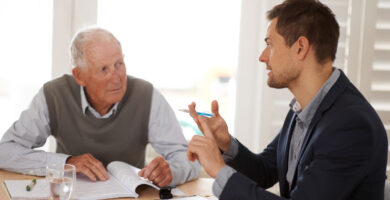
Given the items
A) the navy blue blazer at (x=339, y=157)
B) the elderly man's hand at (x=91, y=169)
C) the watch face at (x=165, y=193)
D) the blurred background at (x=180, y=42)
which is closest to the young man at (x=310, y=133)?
the navy blue blazer at (x=339, y=157)

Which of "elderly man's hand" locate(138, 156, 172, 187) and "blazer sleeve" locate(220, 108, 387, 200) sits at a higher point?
"blazer sleeve" locate(220, 108, 387, 200)

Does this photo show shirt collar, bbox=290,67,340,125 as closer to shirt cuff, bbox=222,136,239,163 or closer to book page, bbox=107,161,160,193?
shirt cuff, bbox=222,136,239,163

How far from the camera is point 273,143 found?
80.0 inches

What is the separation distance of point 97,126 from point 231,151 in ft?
2.35

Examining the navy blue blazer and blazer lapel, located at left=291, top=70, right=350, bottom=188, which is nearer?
the navy blue blazer

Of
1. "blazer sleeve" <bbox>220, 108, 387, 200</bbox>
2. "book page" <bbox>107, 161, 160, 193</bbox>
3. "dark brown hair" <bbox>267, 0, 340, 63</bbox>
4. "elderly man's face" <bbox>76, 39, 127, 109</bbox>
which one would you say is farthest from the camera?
"elderly man's face" <bbox>76, 39, 127, 109</bbox>

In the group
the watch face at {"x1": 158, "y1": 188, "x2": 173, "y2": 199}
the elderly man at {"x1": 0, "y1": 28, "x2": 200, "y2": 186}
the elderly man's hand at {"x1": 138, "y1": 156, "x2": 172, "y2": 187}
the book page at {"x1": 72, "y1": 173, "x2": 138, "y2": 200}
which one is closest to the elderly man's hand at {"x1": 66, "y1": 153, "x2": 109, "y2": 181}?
the book page at {"x1": 72, "y1": 173, "x2": 138, "y2": 200}

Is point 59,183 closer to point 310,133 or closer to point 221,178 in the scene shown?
point 221,178

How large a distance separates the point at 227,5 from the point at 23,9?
1.19m

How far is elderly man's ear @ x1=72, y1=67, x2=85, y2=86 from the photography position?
231cm

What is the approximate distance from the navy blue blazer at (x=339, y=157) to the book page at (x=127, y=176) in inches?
15.0

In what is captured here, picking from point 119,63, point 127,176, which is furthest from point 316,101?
point 119,63

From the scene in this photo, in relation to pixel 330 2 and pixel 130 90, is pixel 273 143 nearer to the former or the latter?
pixel 130 90

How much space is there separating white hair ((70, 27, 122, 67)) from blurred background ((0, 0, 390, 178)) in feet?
1.92
